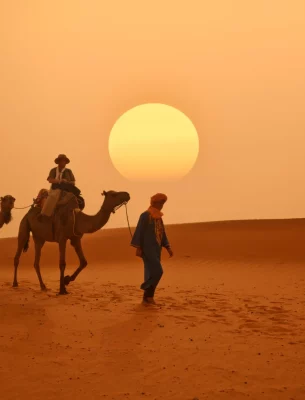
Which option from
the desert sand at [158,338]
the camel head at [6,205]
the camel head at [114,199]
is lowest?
the desert sand at [158,338]

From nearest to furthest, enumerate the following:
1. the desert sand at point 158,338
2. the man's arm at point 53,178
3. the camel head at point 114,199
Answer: the desert sand at point 158,338 < the camel head at point 114,199 < the man's arm at point 53,178

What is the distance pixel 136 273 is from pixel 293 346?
9.96m

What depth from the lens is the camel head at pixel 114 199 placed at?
10.3 metres

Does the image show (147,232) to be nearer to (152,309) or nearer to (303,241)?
(152,309)

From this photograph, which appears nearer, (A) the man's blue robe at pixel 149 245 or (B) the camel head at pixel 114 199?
(A) the man's blue robe at pixel 149 245

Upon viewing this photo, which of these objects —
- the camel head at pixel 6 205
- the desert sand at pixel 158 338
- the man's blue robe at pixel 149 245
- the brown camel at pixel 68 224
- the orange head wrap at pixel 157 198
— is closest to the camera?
the desert sand at pixel 158 338

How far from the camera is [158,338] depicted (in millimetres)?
7320

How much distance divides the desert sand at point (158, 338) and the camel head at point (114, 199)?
1804 millimetres

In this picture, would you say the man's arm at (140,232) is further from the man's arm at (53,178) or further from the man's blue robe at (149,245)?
the man's arm at (53,178)

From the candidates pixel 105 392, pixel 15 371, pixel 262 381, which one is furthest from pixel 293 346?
pixel 15 371

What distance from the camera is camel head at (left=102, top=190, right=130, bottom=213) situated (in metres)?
10.3

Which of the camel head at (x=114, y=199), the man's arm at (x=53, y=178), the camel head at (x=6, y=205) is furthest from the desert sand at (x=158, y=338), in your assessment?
the man's arm at (x=53, y=178)

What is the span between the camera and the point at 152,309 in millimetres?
9406

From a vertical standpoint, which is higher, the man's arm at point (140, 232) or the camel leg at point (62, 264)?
the man's arm at point (140, 232)
